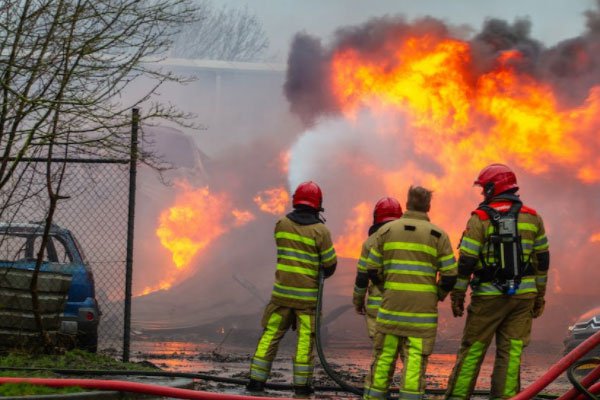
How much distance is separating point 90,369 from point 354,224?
14.3 metres

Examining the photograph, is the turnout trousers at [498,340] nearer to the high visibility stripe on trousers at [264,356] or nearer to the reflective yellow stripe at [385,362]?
the reflective yellow stripe at [385,362]

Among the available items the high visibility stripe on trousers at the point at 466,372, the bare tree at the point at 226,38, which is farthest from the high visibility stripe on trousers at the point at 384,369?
the bare tree at the point at 226,38

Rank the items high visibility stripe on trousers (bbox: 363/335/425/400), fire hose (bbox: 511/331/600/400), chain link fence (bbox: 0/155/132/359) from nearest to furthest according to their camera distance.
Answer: fire hose (bbox: 511/331/600/400) < high visibility stripe on trousers (bbox: 363/335/425/400) < chain link fence (bbox: 0/155/132/359)

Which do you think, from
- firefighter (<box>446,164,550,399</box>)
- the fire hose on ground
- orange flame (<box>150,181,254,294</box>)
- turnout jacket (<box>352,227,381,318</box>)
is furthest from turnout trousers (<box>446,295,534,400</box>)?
orange flame (<box>150,181,254,294</box>)

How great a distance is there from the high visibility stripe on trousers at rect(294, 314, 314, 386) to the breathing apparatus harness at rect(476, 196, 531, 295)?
179 centimetres

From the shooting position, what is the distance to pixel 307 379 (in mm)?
8750

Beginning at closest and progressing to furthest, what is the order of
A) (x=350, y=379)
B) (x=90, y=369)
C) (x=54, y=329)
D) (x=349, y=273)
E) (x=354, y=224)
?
(x=90, y=369) → (x=54, y=329) → (x=350, y=379) → (x=349, y=273) → (x=354, y=224)

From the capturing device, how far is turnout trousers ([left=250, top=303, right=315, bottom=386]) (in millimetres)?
8766

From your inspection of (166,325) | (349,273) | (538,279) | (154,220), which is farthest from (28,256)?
(154,220)

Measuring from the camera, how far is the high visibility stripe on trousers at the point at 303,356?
8.74 metres

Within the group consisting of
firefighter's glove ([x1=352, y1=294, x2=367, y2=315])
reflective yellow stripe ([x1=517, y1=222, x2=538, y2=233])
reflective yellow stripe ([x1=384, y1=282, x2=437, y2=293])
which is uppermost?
reflective yellow stripe ([x1=517, y1=222, x2=538, y2=233])

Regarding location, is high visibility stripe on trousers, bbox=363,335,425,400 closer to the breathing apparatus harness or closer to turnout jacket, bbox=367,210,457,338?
turnout jacket, bbox=367,210,457,338

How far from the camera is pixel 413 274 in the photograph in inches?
298

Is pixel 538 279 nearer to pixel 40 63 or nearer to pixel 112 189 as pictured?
pixel 40 63
